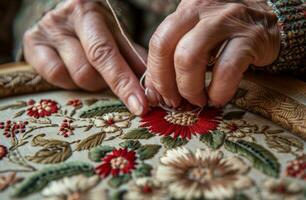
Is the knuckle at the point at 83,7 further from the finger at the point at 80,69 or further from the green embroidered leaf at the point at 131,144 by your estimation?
the green embroidered leaf at the point at 131,144

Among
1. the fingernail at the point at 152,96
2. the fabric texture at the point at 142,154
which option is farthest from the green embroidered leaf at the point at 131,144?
the fingernail at the point at 152,96

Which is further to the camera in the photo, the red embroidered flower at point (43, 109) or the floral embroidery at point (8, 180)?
the red embroidered flower at point (43, 109)

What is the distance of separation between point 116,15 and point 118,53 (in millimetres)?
101

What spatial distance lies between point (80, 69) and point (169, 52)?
0.21m

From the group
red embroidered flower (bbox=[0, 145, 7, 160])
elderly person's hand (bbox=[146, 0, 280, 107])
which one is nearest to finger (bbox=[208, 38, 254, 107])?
elderly person's hand (bbox=[146, 0, 280, 107])

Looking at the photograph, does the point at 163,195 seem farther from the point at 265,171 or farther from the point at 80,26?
the point at 80,26

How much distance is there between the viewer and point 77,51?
72 cm

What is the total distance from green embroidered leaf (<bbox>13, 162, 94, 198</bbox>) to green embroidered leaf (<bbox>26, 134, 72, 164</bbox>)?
18 millimetres

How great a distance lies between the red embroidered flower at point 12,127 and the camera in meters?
0.60

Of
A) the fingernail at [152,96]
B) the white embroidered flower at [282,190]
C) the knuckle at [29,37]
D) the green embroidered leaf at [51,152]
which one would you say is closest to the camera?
the white embroidered flower at [282,190]

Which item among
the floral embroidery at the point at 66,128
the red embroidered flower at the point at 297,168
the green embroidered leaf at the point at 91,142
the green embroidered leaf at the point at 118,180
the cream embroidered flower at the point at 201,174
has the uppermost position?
the floral embroidery at the point at 66,128

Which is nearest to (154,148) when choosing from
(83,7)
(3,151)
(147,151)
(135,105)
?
(147,151)

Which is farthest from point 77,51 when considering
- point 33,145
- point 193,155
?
point 193,155

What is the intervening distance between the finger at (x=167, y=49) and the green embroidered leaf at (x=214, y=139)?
9 centimetres
